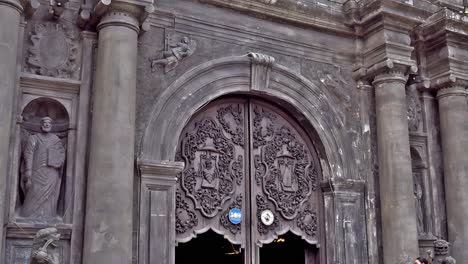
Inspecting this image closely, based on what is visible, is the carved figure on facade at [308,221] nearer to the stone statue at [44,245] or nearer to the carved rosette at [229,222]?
the carved rosette at [229,222]

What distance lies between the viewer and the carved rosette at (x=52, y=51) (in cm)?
918

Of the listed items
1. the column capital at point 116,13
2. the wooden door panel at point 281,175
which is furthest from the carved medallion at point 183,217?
the column capital at point 116,13

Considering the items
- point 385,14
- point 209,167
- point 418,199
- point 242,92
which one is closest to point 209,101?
point 242,92

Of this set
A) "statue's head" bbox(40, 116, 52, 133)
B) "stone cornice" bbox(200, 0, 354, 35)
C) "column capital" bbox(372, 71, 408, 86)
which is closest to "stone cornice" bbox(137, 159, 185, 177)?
"statue's head" bbox(40, 116, 52, 133)

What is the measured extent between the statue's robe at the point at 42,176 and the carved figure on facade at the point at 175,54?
82.4 inches

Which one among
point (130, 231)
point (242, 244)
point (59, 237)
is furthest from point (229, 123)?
point (59, 237)

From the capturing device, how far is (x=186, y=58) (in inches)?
407

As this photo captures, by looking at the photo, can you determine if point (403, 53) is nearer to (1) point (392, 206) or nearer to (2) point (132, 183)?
(1) point (392, 206)

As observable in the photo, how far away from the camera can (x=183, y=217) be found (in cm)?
1006

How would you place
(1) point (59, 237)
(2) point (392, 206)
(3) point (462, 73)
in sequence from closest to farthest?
1. (1) point (59, 237)
2. (2) point (392, 206)
3. (3) point (462, 73)

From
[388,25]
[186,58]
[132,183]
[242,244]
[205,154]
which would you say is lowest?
[242,244]

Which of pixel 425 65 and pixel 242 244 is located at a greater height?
pixel 425 65

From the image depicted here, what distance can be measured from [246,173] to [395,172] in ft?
8.63

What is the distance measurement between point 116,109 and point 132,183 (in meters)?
1.06
